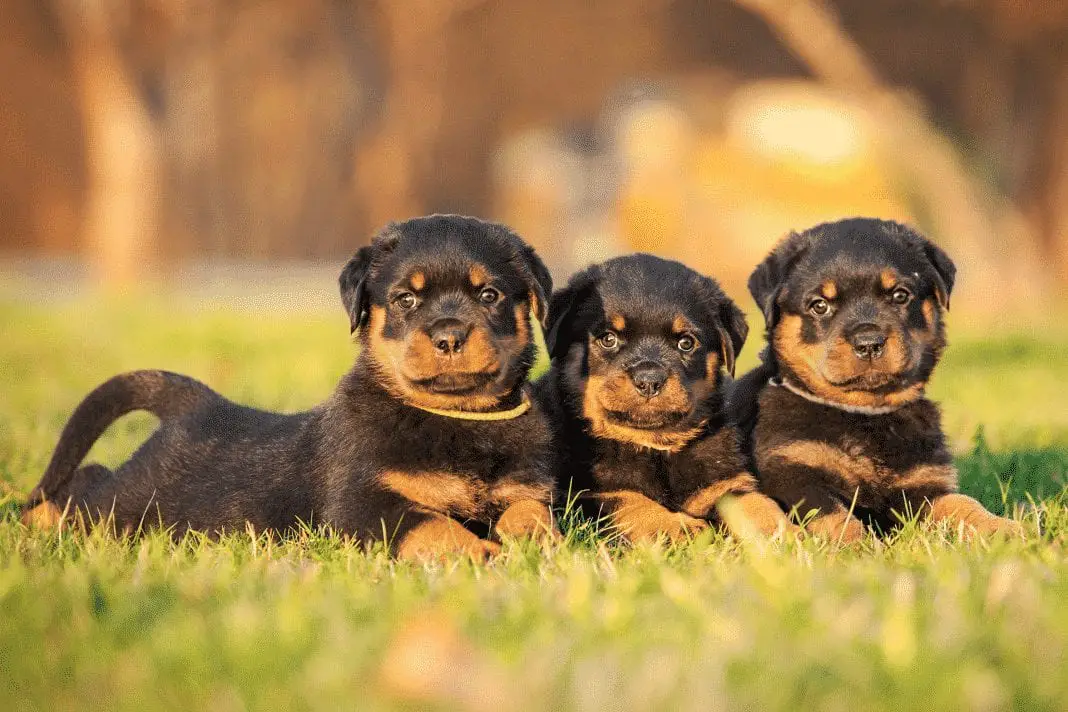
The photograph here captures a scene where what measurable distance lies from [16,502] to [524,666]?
263 centimetres

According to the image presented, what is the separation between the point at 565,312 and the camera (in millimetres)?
3902

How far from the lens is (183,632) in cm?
219

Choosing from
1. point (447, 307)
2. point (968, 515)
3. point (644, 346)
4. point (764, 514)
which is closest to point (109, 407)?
point (447, 307)

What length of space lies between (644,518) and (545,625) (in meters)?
1.31

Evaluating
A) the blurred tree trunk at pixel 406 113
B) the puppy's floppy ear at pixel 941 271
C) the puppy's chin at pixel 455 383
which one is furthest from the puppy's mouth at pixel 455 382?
the blurred tree trunk at pixel 406 113

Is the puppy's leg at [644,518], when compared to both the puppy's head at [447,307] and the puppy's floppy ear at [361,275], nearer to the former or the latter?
the puppy's head at [447,307]

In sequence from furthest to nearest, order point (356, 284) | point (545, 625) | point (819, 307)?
point (819, 307)
point (356, 284)
point (545, 625)

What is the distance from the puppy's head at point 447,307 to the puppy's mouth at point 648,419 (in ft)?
0.99

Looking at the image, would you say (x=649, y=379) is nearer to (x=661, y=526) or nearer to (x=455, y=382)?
(x=661, y=526)

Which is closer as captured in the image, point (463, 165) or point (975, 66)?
point (975, 66)

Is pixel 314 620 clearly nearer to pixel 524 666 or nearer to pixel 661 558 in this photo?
pixel 524 666

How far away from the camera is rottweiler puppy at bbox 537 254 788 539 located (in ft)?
11.9

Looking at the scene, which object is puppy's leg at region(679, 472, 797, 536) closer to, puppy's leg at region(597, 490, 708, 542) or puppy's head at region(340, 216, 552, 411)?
puppy's leg at region(597, 490, 708, 542)

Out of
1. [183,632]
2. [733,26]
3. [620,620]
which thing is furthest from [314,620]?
[733,26]
